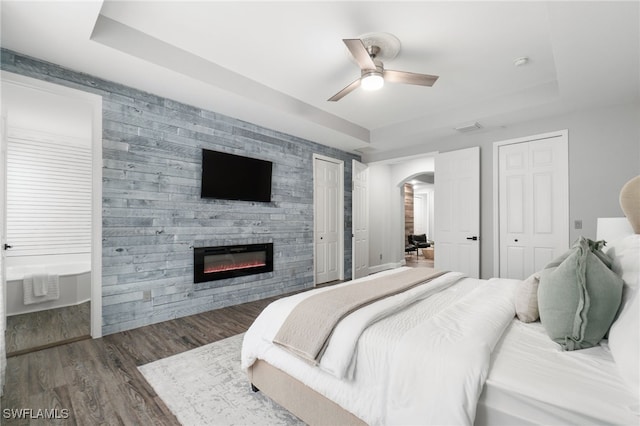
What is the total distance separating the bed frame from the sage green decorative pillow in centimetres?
99

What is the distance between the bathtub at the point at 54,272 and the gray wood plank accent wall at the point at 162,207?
5.13 feet

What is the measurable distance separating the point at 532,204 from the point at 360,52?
3208mm

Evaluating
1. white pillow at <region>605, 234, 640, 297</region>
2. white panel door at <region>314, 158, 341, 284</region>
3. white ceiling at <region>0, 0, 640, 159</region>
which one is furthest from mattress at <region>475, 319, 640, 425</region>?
white panel door at <region>314, 158, 341, 284</region>

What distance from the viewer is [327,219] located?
211 inches

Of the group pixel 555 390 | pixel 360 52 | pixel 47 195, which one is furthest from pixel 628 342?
pixel 47 195

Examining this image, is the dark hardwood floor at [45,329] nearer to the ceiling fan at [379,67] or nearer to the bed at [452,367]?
the bed at [452,367]

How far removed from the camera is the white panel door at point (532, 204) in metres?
3.75

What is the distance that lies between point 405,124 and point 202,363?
4.28m

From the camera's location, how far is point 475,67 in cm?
312

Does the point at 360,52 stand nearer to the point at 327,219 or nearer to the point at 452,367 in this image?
the point at 452,367

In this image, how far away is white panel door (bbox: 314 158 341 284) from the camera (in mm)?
5184

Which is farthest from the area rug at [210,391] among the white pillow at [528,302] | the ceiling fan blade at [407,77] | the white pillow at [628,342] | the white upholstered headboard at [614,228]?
the ceiling fan blade at [407,77]

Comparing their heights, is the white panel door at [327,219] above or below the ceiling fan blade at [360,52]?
below

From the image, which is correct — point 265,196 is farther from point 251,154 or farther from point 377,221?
point 377,221
